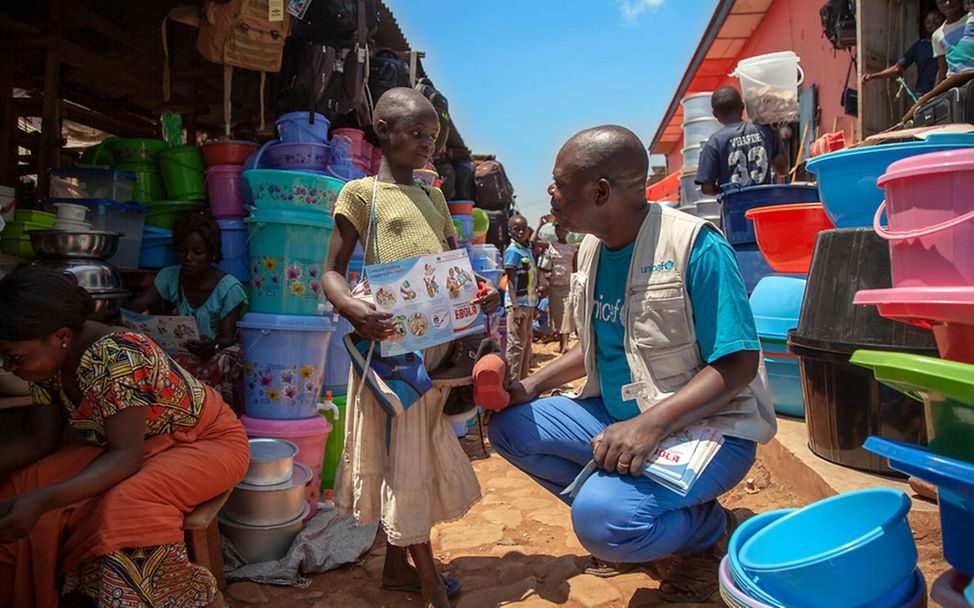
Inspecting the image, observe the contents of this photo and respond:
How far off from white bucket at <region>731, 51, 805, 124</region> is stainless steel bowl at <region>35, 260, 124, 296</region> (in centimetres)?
527

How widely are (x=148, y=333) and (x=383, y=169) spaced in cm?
185

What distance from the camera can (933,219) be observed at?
4.07 ft

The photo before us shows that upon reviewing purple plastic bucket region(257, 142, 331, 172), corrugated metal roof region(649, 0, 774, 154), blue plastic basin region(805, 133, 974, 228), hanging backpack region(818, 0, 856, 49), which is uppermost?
corrugated metal roof region(649, 0, 774, 154)

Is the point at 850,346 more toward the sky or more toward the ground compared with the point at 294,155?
more toward the ground

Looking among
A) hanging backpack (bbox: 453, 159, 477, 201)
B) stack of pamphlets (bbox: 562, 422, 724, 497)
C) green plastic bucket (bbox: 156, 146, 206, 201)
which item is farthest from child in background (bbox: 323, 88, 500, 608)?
hanging backpack (bbox: 453, 159, 477, 201)

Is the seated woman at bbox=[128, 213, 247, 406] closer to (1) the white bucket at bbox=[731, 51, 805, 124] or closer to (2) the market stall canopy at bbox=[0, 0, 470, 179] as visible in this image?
(2) the market stall canopy at bbox=[0, 0, 470, 179]

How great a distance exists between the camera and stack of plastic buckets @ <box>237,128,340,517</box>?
11.0ft

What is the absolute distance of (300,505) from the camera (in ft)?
9.81

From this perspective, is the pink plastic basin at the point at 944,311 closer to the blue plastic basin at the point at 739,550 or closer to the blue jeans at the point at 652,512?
the blue plastic basin at the point at 739,550

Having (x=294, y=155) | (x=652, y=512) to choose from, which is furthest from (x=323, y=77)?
(x=652, y=512)

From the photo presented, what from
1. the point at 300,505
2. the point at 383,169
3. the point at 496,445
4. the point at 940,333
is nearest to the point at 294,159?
the point at 383,169

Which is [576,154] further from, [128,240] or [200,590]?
[128,240]

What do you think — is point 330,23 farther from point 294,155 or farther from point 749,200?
point 749,200

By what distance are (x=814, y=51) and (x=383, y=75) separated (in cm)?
539
